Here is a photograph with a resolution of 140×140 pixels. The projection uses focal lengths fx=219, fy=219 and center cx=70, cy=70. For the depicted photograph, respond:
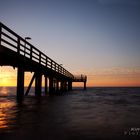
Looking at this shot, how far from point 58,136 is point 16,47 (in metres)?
8.36

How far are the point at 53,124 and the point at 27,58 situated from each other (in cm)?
921

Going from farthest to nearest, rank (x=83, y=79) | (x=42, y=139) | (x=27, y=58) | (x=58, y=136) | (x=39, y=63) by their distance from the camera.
→ (x=83, y=79) → (x=39, y=63) → (x=27, y=58) → (x=58, y=136) → (x=42, y=139)

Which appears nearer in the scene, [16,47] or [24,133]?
[24,133]

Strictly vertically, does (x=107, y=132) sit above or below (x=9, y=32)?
below

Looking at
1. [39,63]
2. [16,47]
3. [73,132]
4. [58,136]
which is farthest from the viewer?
[39,63]

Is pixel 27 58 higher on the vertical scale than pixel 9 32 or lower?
lower

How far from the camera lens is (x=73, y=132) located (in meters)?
6.32

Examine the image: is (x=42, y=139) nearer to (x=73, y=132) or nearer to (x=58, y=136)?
(x=58, y=136)

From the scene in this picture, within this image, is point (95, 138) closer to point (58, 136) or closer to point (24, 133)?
point (58, 136)

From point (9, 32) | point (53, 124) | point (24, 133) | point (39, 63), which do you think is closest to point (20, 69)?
point (39, 63)

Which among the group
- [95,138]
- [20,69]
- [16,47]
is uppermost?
[16,47]

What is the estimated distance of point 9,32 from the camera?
12117 mm

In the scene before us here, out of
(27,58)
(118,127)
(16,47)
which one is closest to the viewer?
(118,127)

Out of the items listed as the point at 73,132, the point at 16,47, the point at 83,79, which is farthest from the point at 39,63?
the point at 83,79
